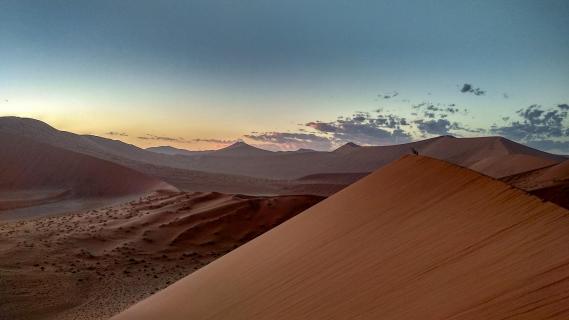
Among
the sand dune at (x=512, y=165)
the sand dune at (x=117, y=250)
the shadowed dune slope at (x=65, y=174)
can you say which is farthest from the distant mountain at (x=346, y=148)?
the sand dune at (x=117, y=250)

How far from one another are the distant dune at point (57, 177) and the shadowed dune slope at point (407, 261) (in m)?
23.1

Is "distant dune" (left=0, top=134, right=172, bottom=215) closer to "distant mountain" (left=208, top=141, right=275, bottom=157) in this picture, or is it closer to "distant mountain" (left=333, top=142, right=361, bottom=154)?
"distant mountain" (left=333, top=142, right=361, bottom=154)

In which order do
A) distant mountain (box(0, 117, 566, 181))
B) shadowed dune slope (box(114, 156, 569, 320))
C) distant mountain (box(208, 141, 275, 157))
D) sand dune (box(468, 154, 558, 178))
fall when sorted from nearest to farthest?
shadowed dune slope (box(114, 156, 569, 320))
sand dune (box(468, 154, 558, 178))
distant mountain (box(0, 117, 566, 181))
distant mountain (box(208, 141, 275, 157))

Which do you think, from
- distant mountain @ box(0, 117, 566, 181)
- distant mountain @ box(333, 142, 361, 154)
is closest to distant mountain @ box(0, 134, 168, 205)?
distant mountain @ box(0, 117, 566, 181)

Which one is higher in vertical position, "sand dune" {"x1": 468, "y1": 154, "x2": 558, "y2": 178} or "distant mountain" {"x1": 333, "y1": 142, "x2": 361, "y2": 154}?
"distant mountain" {"x1": 333, "y1": 142, "x2": 361, "y2": 154}

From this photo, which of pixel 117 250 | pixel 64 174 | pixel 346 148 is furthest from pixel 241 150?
pixel 117 250

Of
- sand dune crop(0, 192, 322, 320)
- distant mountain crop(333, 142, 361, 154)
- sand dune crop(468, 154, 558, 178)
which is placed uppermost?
distant mountain crop(333, 142, 361, 154)

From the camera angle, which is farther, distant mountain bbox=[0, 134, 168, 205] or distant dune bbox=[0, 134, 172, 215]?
distant mountain bbox=[0, 134, 168, 205]

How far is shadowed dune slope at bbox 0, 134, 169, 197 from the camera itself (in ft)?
94.7

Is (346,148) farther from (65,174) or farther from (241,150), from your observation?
(65,174)

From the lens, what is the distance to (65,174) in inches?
1248

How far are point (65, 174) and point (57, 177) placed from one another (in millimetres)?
552

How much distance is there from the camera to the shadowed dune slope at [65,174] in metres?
28.9

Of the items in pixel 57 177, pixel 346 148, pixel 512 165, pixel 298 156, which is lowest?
pixel 57 177
